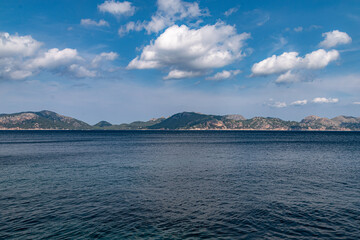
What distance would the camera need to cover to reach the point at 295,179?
47.7m

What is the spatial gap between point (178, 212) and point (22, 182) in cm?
3420

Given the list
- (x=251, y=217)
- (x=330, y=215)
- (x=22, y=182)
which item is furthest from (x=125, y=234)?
(x=22, y=182)

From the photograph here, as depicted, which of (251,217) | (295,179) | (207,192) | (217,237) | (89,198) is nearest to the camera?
(217,237)

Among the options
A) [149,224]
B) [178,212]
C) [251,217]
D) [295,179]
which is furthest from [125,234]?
[295,179]

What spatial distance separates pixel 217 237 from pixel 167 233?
16.1ft

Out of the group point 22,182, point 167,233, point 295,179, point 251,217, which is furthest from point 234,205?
point 22,182

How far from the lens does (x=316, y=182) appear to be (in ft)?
148

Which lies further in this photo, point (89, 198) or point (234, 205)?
point (89, 198)

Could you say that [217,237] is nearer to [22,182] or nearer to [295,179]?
[295,179]

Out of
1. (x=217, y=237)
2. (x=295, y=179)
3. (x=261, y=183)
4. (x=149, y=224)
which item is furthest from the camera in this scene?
(x=295, y=179)

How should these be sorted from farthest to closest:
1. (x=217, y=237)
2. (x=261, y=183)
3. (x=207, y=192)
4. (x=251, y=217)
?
(x=261, y=183), (x=207, y=192), (x=251, y=217), (x=217, y=237)

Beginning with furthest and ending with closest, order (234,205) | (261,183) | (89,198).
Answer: (261,183) < (89,198) < (234,205)

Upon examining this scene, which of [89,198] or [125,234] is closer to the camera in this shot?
[125,234]

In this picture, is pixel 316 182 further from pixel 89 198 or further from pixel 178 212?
pixel 89 198
